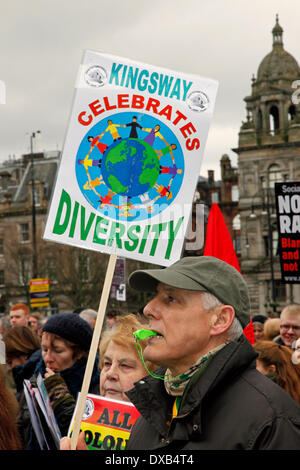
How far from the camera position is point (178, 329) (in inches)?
129

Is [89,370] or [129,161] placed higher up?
[129,161]

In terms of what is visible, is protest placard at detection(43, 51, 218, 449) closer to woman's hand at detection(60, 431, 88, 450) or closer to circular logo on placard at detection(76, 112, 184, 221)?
circular logo on placard at detection(76, 112, 184, 221)

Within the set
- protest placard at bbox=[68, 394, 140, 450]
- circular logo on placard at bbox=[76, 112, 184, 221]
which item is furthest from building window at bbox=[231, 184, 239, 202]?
protest placard at bbox=[68, 394, 140, 450]

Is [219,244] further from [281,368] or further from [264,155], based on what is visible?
[264,155]

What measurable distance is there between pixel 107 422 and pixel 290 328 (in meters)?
3.81

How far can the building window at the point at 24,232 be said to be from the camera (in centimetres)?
7194

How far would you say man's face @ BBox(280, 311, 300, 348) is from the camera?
7.74m

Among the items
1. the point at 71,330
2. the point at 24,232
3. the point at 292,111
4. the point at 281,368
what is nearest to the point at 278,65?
the point at 292,111

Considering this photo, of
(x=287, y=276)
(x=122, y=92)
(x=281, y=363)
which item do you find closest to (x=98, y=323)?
(x=122, y=92)

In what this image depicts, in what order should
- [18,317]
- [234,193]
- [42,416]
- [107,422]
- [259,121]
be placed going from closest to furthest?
1. [107,422]
2. [42,416]
3. [18,317]
4. [259,121]
5. [234,193]

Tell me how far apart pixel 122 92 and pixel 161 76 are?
0.23m

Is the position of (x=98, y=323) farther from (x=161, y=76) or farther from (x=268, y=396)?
(x=161, y=76)
